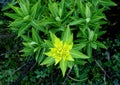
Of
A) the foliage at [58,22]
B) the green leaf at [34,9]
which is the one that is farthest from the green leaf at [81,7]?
the green leaf at [34,9]

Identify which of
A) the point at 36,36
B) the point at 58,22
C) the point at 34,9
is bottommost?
the point at 36,36

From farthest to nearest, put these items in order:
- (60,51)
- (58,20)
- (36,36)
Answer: (36,36) → (58,20) → (60,51)

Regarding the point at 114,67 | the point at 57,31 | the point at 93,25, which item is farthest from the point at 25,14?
the point at 114,67

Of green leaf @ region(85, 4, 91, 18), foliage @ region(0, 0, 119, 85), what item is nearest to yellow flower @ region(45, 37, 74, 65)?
foliage @ region(0, 0, 119, 85)

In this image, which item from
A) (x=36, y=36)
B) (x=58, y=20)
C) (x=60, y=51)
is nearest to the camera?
(x=60, y=51)

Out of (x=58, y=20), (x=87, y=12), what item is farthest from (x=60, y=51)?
(x=87, y=12)

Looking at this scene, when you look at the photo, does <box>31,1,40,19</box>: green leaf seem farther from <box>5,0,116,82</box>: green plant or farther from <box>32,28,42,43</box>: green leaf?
<box>32,28,42,43</box>: green leaf

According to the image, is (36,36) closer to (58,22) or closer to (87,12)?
(58,22)

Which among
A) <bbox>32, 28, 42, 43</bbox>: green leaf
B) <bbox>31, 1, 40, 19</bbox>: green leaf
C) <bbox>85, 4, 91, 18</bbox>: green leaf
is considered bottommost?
<bbox>32, 28, 42, 43</bbox>: green leaf
